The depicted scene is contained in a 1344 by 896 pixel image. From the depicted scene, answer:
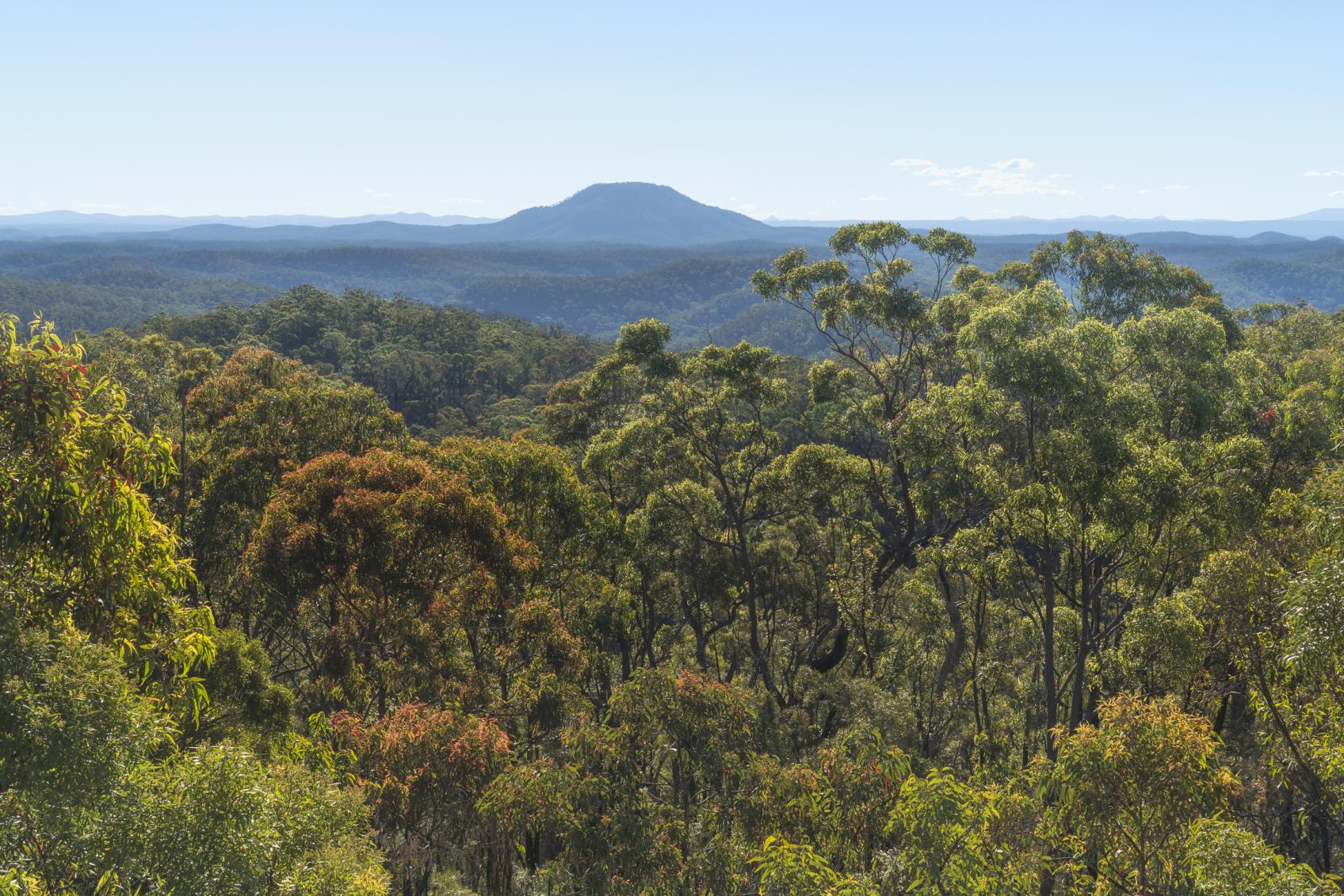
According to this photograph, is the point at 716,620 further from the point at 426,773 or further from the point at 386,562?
the point at 426,773

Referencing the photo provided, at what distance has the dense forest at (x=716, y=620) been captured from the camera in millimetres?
5383

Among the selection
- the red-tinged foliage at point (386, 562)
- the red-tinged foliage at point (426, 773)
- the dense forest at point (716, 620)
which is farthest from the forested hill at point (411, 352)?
the red-tinged foliage at point (426, 773)

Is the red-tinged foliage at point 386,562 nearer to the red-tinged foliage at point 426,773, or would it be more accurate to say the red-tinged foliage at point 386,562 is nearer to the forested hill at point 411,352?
the red-tinged foliage at point 426,773

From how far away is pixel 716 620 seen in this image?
2431cm

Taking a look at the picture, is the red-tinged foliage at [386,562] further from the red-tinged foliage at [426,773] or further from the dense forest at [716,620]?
the red-tinged foliage at [426,773]

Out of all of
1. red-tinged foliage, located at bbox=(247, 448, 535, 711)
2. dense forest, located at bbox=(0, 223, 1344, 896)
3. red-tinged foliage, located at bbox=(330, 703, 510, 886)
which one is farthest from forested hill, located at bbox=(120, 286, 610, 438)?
red-tinged foliage, located at bbox=(330, 703, 510, 886)

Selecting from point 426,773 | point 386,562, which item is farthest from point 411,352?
point 426,773

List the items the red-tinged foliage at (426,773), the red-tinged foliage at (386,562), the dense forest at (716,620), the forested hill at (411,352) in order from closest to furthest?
the dense forest at (716,620)
the red-tinged foliage at (426,773)
the red-tinged foliage at (386,562)
the forested hill at (411,352)

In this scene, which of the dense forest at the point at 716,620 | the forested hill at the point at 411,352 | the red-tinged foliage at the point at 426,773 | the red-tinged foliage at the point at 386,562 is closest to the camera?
the dense forest at the point at 716,620

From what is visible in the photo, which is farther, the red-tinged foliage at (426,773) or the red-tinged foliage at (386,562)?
the red-tinged foliage at (386,562)

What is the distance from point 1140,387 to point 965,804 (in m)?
8.13

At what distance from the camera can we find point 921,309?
19.5 meters

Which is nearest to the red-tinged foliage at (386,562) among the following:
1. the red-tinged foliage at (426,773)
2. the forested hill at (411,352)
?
the red-tinged foliage at (426,773)

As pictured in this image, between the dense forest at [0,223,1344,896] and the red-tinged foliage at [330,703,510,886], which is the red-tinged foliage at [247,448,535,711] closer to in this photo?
the dense forest at [0,223,1344,896]
